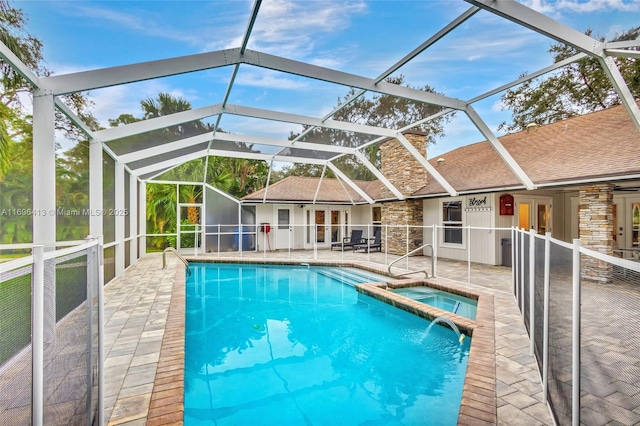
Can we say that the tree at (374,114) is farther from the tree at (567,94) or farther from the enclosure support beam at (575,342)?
the tree at (567,94)

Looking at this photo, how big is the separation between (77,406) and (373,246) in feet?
48.0

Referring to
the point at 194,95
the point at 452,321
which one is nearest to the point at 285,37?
the point at 194,95

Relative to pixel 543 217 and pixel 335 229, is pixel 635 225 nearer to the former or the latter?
pixel 543 217

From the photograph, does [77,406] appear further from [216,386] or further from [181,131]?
[181,131]

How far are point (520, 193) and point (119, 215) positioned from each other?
12.4 m

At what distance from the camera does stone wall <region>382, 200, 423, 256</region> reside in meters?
13.8

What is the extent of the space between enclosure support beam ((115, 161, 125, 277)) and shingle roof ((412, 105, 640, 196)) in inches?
405

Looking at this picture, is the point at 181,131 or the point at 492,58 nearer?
the point at 492,58

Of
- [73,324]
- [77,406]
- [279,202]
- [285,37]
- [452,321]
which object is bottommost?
[452,321]

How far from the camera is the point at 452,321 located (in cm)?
541

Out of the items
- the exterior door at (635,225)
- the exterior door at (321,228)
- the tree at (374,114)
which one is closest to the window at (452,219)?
the tree at (374,114)

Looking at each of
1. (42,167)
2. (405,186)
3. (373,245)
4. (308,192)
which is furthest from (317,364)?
(308,192)

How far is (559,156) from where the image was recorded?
9828 mm

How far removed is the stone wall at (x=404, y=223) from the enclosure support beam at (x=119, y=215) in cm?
930
